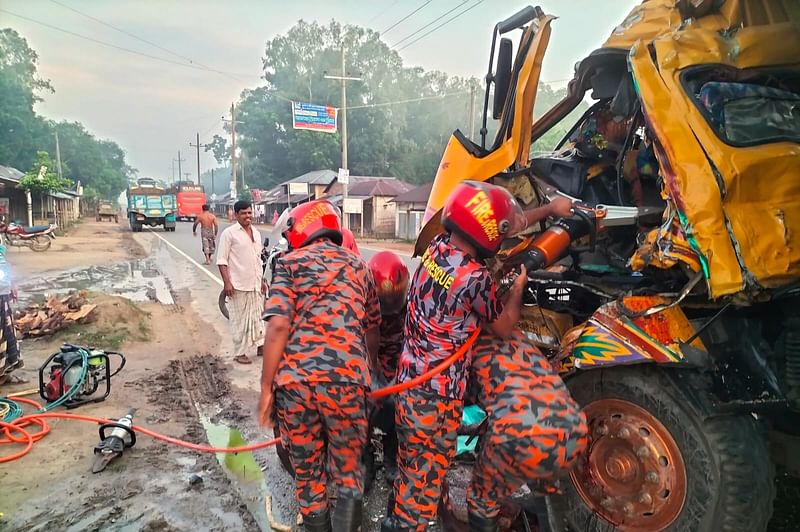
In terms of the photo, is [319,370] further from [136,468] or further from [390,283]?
[136,468]

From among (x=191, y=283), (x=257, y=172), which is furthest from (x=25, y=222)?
(x=257, y=172)

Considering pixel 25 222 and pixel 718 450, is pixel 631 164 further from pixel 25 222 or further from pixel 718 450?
pixel 25 222

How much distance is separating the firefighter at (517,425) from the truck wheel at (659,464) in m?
0.22

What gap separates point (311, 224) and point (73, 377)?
315 cm

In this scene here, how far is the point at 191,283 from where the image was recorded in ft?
39.8

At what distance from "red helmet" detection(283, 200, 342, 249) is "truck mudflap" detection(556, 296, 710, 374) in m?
1.30

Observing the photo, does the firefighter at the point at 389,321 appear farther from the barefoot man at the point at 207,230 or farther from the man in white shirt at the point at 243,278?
the barefoot man at the point at 207,230

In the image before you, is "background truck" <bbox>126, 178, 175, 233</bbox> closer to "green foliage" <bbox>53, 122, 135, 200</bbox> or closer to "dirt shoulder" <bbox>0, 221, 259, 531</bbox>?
"dirt shoulder" <bbox>0, 221, 259, 531</bbox>

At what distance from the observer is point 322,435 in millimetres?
2514

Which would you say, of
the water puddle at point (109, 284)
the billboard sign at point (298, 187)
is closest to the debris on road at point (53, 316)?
the water puddle at point (109, 284)

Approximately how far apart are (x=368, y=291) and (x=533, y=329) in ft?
3.50

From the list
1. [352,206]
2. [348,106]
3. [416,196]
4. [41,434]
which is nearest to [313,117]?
[352,206]

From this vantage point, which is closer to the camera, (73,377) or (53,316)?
(73,377)

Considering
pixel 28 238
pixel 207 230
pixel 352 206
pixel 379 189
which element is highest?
pixel 379 189
